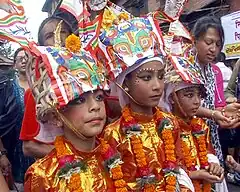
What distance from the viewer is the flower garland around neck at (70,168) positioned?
235 centimetres

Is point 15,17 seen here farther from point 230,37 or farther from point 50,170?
point 230,37

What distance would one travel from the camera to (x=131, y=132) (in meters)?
2.85

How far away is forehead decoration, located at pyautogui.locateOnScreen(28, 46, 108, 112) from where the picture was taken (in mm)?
2291

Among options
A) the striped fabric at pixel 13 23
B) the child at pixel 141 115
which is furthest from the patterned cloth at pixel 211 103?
the striped fabric at pixel 13 23

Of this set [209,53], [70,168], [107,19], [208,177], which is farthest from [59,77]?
[209,53]

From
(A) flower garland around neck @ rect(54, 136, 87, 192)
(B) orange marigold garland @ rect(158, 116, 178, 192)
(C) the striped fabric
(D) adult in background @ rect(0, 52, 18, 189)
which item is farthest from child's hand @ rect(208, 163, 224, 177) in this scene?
(C) the striped fabric

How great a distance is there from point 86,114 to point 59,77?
23 cm

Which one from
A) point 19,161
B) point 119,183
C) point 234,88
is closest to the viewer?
point 119,183

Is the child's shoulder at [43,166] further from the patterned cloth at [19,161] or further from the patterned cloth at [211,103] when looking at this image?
the patterned cloth at [211,103]

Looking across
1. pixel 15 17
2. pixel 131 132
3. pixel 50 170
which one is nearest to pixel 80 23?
pixel 15 17

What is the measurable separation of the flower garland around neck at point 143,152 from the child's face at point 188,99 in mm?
403

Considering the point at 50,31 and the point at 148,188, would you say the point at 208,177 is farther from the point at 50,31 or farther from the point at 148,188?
the point at 50,31

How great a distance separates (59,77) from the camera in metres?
2.30

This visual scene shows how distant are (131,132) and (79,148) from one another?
48 centimetres
